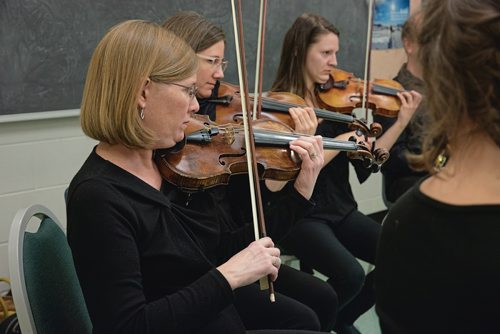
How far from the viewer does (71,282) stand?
3.79 ft

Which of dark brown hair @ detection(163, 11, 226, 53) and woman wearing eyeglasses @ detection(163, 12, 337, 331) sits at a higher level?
dark brown hair @ detection(163, 11, 226, 53)

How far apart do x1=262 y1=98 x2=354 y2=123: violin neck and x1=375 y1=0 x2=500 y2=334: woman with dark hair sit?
3.59 ft

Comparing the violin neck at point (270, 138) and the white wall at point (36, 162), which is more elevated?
the violin neck at point (270, 138)

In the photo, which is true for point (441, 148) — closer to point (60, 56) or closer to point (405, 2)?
point (60, 56)

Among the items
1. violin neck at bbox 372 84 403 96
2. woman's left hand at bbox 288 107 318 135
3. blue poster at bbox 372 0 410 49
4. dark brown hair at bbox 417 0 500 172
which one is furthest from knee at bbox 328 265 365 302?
blue poster at bbox 372 0 410 49

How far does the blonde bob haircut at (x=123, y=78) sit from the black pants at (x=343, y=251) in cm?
82

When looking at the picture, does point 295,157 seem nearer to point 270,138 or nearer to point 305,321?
point 270,138

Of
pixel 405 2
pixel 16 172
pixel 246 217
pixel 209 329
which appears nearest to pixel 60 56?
pixel 16 172

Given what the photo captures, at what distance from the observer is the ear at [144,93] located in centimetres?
105

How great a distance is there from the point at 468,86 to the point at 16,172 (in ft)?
5.61

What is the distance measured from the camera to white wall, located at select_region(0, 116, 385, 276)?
1.89 metres

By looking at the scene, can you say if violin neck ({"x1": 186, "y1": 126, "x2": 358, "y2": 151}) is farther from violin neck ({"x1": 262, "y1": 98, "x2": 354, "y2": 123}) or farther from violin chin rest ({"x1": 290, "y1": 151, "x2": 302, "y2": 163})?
violin neck ({"x1": 262, "y1": 98, "x2": 354, "y2": 123})

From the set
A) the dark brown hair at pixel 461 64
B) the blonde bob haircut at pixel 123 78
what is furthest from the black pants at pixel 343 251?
the dark brown hair at pixel 461 64

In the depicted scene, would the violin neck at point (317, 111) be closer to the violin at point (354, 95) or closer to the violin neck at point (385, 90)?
the violin at point (354, 95)
